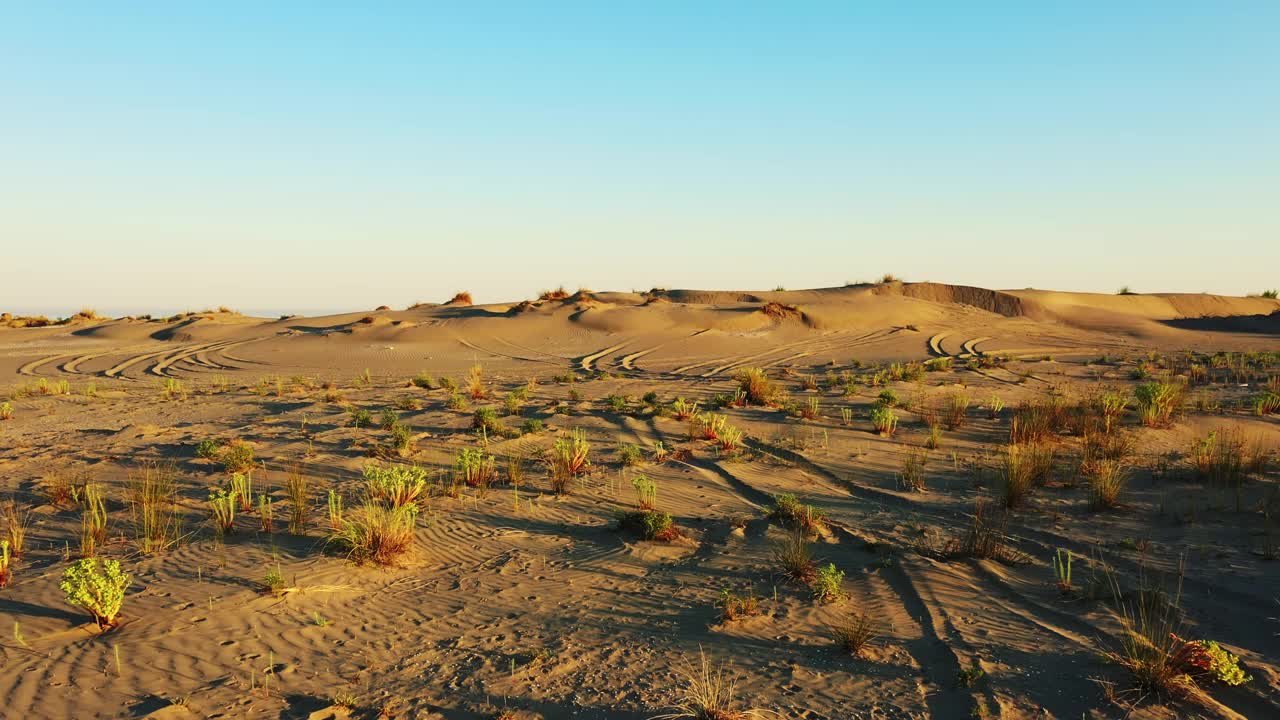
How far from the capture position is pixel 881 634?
4.30 meters

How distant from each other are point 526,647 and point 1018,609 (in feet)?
10.1

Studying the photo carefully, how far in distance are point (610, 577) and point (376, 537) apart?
6.03ft

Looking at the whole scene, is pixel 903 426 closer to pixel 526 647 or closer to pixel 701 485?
pixel 701 485

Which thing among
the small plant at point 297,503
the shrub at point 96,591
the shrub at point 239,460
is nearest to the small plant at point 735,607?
the small plant at point 297,503

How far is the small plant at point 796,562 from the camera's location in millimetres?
5074

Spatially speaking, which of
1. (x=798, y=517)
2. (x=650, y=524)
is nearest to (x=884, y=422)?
(x=798, y=517)

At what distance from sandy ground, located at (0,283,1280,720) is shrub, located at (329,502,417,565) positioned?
0.13m

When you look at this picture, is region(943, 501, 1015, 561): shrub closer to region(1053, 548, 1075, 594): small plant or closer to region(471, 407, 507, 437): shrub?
region(1053, 548, 1075, 594): small plant

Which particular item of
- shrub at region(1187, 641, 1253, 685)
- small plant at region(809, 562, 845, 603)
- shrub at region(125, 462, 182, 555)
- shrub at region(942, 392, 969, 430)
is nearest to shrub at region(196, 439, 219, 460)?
shrub at region(125, 462, 182, 555)

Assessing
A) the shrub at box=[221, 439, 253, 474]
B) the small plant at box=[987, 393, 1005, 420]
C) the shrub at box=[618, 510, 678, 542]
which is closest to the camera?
the shrub at box=[618, 510, 678, 542]

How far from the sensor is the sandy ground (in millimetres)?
3762

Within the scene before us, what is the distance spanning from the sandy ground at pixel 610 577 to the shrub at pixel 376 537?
0.43ft

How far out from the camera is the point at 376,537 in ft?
18.2

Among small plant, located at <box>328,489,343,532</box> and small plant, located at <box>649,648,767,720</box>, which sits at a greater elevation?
small plant, located at <box>328,489,343,532</box>
